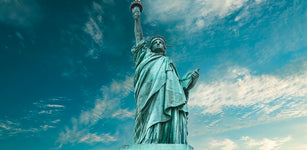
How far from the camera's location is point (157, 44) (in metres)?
10.8

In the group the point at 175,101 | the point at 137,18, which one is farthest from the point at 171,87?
the point at 137,18

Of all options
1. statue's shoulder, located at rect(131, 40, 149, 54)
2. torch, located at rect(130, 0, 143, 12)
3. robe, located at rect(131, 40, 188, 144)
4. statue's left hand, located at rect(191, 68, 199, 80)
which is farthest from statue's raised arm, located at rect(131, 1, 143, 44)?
statue's left hand, located at rect(191, 68, 199, 80)

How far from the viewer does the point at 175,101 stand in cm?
786

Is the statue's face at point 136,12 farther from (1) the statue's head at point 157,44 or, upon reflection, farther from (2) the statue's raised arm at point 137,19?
(1) the statue's head at point 157,44

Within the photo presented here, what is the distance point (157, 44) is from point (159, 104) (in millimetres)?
4213

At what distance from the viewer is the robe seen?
721cm

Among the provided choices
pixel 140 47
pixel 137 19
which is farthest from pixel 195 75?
pixel 137 19

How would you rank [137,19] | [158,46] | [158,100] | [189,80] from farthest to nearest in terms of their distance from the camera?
1. [137,19]
2. [158,46]
3. [189,80]
4. [158,100]

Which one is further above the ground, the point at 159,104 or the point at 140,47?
the point at 140,47

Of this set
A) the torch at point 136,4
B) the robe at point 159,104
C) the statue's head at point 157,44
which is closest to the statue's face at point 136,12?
the torch at point 136,4

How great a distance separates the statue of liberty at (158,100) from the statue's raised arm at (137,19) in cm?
79

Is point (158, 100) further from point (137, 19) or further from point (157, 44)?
point (137, 19)

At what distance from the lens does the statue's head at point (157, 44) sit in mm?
10789

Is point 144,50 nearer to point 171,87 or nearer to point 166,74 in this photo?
point 166,74
